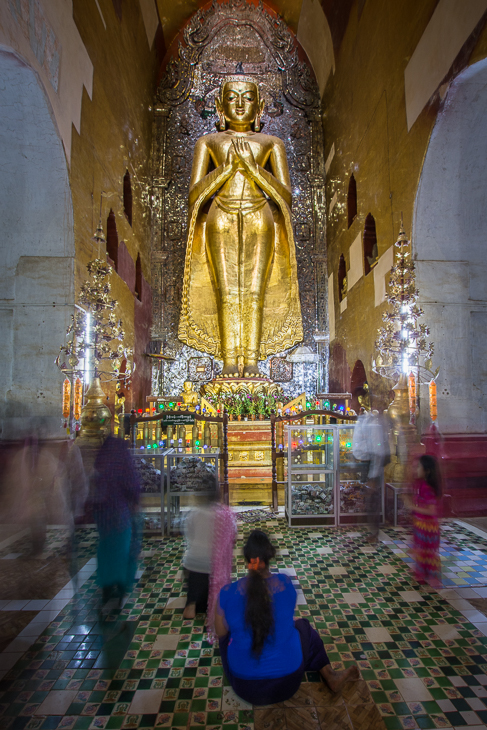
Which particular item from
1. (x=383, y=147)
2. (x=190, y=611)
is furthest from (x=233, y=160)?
(x=190, y=611)

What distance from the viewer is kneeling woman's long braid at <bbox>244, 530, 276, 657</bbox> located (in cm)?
148

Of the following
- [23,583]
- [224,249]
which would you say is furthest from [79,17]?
[23,583]

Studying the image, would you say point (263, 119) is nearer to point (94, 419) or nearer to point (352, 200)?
point (352, 200)

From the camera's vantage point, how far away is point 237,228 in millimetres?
7402

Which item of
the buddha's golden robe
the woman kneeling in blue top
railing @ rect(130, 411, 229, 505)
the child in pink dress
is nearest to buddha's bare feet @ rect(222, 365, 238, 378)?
the buddha's golden robe

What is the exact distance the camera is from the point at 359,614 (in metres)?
2.34

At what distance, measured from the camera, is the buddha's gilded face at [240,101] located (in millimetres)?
7379

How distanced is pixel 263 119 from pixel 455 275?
638 centimetres

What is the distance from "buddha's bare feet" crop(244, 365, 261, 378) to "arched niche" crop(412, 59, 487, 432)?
9.57 ft

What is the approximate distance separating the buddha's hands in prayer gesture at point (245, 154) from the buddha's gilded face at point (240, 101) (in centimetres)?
54

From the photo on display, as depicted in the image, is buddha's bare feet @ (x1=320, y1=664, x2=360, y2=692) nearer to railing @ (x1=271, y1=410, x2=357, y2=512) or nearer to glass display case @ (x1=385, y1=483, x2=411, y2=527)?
glass display case @ (x1=385, y1=483, x2=411, y2=527)

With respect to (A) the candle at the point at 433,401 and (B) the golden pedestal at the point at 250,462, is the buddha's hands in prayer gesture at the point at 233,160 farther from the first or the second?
(A) the candle at the point at 433,401

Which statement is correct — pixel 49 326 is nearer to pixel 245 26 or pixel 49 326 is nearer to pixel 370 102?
pixel 370 102

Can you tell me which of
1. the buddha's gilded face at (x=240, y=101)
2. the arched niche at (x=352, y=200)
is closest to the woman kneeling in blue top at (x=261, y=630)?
the arched niche at (x=352, y=200)
